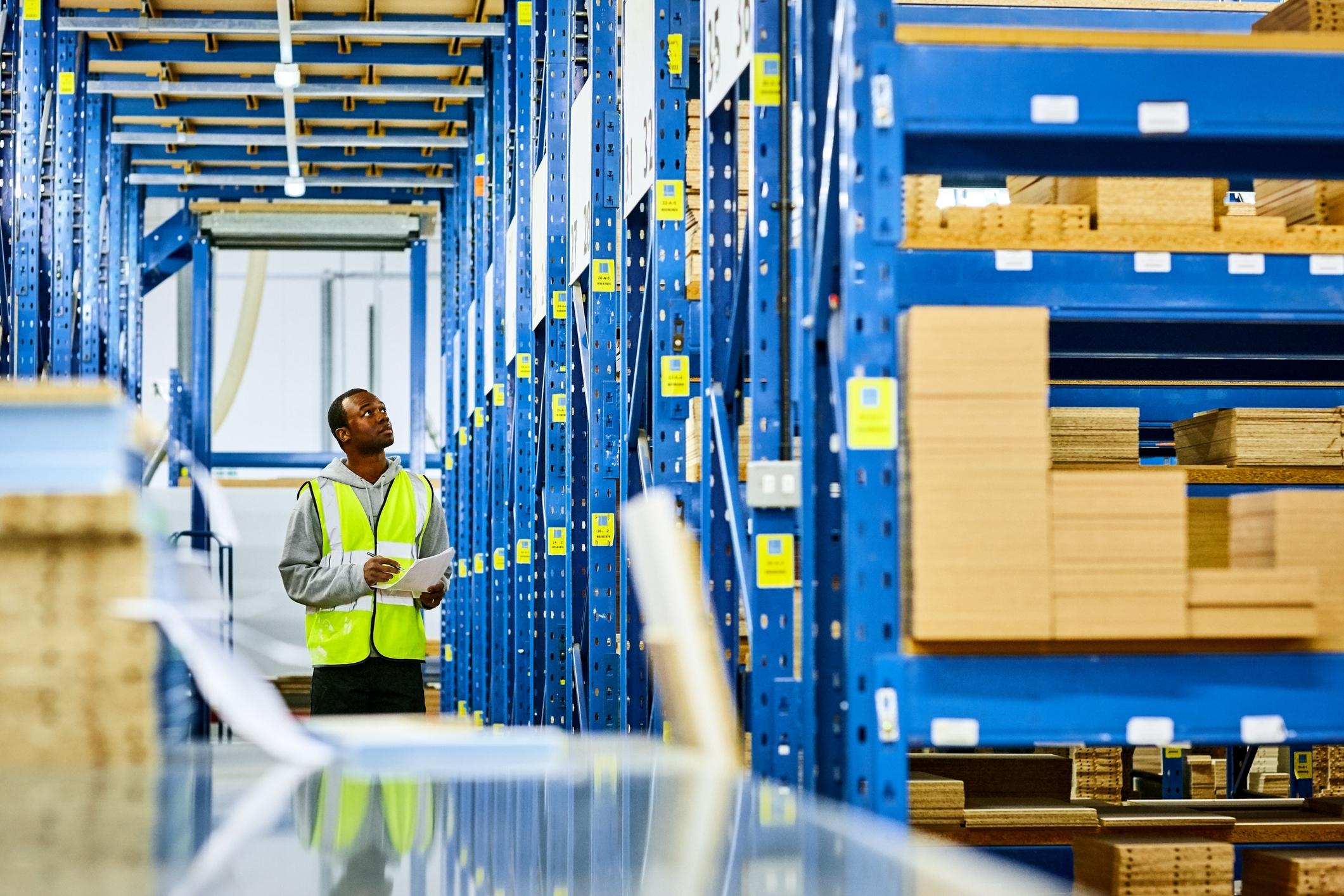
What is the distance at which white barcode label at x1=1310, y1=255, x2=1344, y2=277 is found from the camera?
3.85 metres

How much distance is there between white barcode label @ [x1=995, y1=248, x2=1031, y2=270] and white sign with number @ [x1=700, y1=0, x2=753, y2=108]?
1119 mm

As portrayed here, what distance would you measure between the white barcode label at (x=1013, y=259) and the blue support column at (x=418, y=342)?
1660 cm

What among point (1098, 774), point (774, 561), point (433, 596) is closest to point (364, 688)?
point (433, 596)

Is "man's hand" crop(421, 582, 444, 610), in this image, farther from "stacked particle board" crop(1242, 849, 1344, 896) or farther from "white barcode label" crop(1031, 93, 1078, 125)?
"white barcode label" crop(1031, 93, 1078, 125)

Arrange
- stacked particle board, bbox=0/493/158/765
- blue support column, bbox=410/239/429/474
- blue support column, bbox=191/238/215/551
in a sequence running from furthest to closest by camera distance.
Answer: blue support column, bbox=410/239/429/474 < blue support column, bbox=191/238/215/551 < stacked particle board, bbox=0/493/158/765

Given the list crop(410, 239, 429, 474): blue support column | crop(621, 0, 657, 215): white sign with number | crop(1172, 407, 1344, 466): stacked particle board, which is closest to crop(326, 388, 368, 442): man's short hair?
crop(621, 0, 657, 215): white sign with number

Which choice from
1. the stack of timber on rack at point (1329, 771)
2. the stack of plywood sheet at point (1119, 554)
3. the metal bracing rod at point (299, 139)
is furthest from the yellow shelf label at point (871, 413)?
the metal bracing rod at point (299, 139)

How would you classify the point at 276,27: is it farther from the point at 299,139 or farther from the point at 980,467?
the point at 980,467

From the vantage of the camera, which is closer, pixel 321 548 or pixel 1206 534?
pixel 1206 534

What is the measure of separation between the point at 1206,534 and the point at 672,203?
227 centimetres

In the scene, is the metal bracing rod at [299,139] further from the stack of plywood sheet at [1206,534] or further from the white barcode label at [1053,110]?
the white barcode label at [1053,110]

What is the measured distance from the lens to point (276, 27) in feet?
44.4

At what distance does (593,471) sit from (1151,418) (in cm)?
242

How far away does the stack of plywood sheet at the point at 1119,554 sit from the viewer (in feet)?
10.8
